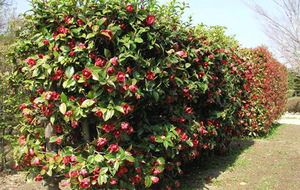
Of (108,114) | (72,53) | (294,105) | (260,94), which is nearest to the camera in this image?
(108,114)

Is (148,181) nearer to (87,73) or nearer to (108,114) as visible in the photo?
(108,114)

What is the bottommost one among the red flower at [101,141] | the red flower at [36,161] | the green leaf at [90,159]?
the green leaf at [90,159]

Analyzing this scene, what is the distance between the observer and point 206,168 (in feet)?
15.8

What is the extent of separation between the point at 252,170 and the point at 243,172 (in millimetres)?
202

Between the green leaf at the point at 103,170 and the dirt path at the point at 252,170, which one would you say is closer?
the green leaf at the point at 103,170

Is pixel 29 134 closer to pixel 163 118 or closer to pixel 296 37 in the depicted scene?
pixel 163 118

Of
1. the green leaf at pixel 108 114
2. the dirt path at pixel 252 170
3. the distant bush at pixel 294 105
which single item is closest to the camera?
the green leaf at pixel 108 114

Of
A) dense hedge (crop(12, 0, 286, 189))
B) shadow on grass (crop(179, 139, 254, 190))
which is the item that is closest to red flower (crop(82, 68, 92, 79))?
dense hedge (crop(12, 0, 286, 189))

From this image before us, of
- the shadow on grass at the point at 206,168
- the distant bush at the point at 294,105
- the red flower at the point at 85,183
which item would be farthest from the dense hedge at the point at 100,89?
the distant bush at the point at 294,105

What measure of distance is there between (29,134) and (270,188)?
316 centimetres

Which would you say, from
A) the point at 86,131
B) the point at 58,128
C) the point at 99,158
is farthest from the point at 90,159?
the point at 58,128

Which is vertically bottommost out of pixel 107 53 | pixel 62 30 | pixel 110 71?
pixel 110 71

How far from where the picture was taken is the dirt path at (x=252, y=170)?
3.99 metres

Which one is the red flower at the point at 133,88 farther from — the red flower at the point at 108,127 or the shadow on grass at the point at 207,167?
the shadow on grass at the point at 207,167
